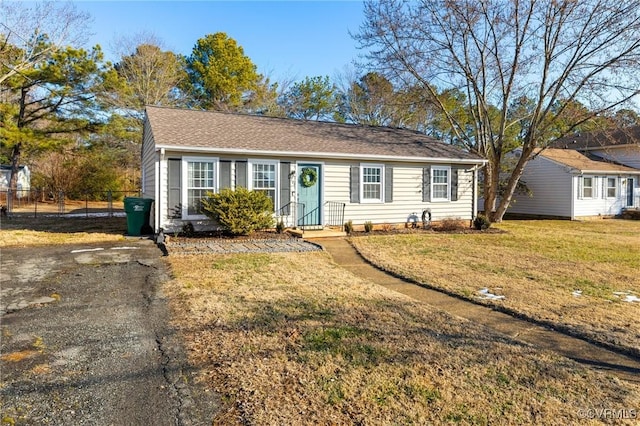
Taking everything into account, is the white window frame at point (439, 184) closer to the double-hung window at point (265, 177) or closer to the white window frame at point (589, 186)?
the double-hung window at point (265, 177)

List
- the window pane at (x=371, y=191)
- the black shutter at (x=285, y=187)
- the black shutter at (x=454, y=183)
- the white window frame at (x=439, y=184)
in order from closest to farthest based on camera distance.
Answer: the black shutter at (x=285, y=187)
the window pane at (x=371, y=191)
the white window frame at (x=439, y=184)
the black shutter at (x=454, y=183)

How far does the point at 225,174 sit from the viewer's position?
11383 mm

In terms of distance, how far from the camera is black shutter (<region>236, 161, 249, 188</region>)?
455 inches

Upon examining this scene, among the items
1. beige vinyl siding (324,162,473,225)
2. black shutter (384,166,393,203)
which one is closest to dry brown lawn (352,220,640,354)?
beige vinyl siding (324,162,473,225)

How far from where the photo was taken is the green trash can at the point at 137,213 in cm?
1145

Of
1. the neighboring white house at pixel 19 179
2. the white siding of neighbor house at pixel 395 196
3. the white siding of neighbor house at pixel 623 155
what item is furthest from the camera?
the neighboring white house at pixel 19 179

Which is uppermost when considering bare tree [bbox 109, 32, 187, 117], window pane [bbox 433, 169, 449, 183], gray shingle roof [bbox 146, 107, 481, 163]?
bare tree [bbox 109, 32, 187, 117]

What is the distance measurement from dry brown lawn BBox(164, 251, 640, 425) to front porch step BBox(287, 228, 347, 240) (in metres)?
5.86

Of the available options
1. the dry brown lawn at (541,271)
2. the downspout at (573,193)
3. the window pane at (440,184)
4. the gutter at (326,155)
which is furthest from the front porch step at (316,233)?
the downspout at (573,193)

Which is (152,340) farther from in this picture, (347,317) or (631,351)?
(631,351)

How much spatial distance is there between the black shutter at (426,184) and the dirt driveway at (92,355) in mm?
10060

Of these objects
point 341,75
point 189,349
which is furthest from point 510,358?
point 341,75

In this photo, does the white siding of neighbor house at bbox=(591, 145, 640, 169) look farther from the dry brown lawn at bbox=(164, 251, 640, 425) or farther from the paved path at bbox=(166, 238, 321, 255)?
the dry brown lawn at bbox=(164, 251, 640, 425)

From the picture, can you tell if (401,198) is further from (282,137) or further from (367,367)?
(367,367)
